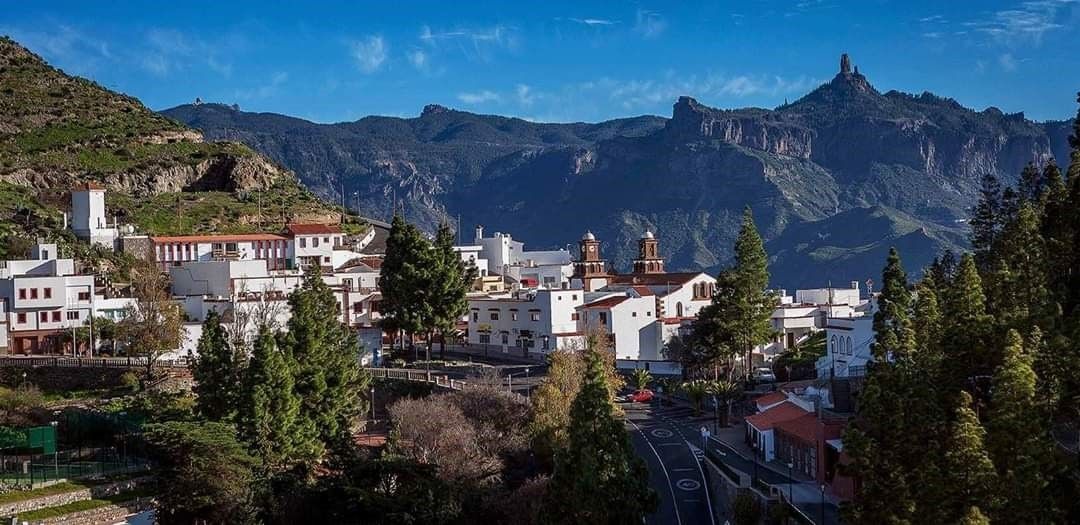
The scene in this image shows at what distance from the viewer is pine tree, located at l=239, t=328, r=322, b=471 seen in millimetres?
39812

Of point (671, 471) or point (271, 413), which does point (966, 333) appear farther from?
point (271, 413)

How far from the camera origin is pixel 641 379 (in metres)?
55.9

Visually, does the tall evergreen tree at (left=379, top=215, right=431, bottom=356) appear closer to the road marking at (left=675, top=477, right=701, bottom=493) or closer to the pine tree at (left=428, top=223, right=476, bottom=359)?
the pine tree at (left=428, top=223, right=476, bottom=359)

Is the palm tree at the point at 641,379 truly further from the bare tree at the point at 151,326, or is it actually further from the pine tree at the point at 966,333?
the pine tree at the point at 966,333

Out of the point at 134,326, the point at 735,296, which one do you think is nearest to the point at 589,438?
the point at 735,296

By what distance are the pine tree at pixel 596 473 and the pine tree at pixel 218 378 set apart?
1470 cm

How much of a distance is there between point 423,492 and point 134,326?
1064 inches

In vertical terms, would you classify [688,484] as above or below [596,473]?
below

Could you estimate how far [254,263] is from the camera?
2714 inches

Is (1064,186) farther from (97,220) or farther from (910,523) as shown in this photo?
(97,220)

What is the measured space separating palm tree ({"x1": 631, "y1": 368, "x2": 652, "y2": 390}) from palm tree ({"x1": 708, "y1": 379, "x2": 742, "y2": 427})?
398 cm

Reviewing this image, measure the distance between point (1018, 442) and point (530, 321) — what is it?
1751 inches

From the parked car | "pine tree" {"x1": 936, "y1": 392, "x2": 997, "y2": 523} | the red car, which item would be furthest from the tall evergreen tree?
"pine tree" {"x1": 936, "y1": 392, "x2": 997, "y2": 523}

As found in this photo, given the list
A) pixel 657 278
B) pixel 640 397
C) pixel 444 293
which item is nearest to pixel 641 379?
pixel 640 397
